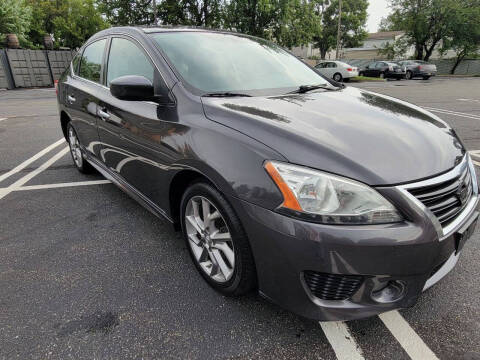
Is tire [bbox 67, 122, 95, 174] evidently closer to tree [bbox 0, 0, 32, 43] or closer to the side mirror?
the side mirror

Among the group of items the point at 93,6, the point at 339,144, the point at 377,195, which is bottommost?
the point at 377,195

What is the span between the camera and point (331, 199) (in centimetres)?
141

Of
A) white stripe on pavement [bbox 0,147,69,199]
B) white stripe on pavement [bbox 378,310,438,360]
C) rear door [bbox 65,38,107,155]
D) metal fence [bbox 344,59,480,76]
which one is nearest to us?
white stripe on pavement [bbox 378,310,438,360]

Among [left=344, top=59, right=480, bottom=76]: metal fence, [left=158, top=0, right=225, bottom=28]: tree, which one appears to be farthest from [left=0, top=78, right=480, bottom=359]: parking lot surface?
[left=344, top=59, right=480, bottom=76]: metal fence

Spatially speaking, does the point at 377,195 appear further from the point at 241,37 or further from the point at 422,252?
the point at 241,37

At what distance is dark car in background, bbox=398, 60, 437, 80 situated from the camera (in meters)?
24.6

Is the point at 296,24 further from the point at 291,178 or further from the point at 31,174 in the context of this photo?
the point at 291,178

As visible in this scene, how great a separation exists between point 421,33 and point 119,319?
4123 centimetres

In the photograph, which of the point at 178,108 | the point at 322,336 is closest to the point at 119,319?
the point at 322,336

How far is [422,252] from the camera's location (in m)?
1.40

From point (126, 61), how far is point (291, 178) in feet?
6.31

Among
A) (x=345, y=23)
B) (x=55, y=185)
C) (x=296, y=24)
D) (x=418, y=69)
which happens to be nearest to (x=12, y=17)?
(x=296, y=24)

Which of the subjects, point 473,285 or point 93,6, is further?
point 93,6

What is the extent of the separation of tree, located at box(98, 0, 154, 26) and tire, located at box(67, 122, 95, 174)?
25418 mm
